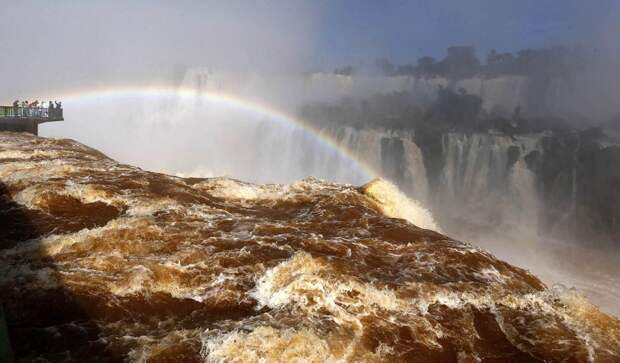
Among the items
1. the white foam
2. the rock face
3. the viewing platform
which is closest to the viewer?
the rock face

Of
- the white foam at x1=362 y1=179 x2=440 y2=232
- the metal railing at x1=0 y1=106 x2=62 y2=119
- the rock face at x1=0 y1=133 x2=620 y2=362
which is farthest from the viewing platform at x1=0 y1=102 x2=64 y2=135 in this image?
the white foam at x1=362 y1=179 x2=440 y2=232

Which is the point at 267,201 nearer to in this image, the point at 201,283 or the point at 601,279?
the point at 201,283

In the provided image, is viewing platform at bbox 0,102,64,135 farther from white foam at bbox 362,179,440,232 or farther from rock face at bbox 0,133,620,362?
white foam at bbox 362,179,440,232

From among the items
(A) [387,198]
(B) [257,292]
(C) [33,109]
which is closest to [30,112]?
(C) [33,109]

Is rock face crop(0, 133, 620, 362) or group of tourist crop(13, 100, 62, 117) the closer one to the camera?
rock face crop(0, 133, 620, 362)

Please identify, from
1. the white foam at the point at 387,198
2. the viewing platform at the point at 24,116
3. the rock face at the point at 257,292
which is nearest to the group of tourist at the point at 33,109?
the viewing platform at the point at 24,116

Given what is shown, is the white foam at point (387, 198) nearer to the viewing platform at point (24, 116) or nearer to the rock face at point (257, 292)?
the rock face at point (257, 292)
